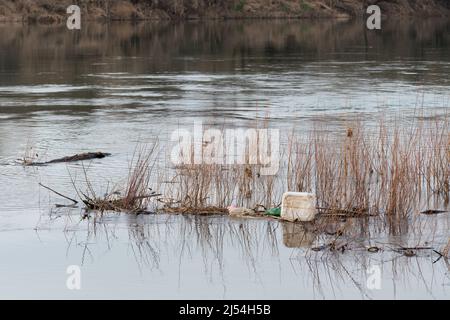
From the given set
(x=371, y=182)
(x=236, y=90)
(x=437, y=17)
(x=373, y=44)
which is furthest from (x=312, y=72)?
(x=437, y=17)

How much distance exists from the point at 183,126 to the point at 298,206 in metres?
7.71

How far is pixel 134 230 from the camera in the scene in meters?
11.3

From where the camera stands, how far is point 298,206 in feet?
37.7

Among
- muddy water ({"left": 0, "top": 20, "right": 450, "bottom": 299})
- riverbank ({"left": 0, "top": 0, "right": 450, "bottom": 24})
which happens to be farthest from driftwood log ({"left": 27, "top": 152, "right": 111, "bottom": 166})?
riverbank ({"left": 0, "top": 0, "right": 450, "bottom": 24})

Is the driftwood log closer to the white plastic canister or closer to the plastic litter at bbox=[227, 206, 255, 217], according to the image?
the plastic litter at bbox=[227, 206, 255, 217]

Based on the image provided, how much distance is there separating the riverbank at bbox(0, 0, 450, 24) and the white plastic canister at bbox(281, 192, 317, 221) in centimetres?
4914

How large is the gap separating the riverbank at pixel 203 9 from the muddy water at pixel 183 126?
1263 cm

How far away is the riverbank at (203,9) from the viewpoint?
196 ft

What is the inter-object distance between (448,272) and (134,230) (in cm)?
334

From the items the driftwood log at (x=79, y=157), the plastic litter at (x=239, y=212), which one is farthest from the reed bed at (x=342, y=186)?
the driftwood log at (x=79, y=157)

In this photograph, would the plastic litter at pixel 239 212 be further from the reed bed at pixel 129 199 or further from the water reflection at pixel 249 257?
the reed bed at pixel 129 199

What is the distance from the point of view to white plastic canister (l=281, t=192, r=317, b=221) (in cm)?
1141

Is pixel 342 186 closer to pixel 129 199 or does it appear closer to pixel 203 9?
pixel 129 199
